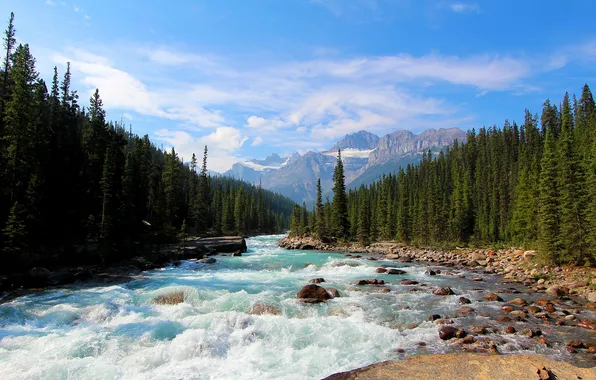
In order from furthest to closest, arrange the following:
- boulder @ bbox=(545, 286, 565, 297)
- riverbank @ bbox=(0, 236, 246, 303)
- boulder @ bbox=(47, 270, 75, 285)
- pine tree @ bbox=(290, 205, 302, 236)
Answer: pine tree @ bbox=(290, 205, 302, 236) < boulder @ bbox=(47, 270, 75, 285) < boulder @ bbox=(545, 286, 565, 297) < riverbank @ bbox=(0, 236, 246, 303)

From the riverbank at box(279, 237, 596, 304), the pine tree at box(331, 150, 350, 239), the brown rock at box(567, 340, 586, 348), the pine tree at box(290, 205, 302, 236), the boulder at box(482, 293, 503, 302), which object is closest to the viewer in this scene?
the brown rock at box(567, 340, 586, 348)

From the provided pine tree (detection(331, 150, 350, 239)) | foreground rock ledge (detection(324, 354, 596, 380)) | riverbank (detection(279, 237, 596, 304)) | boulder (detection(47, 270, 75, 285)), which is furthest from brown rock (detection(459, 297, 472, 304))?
pine tree (detection(331, 150, 350, 239))

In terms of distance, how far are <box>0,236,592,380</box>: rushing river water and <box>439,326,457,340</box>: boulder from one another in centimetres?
45

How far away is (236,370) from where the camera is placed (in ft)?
38.5

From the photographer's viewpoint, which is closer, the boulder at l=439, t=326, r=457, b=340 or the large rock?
the boulder at l=439, t=326, r=457, b=340

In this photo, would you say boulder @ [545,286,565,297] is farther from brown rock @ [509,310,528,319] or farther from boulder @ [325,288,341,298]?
boulder @ [325,288,341,298]

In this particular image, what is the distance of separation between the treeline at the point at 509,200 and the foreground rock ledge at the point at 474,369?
90.1ft

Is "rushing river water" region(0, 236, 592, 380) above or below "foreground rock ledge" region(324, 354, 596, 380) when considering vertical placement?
below

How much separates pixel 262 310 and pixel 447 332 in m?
9.24

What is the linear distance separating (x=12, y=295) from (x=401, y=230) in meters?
72.3

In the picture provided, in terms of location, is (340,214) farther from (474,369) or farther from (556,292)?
(474,369)

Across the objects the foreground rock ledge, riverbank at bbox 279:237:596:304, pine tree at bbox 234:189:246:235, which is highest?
pine tree at bbox 234:189:246:235

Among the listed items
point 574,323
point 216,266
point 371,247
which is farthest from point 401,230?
point 574,323

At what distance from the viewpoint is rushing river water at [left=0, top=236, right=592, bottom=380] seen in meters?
11.8
